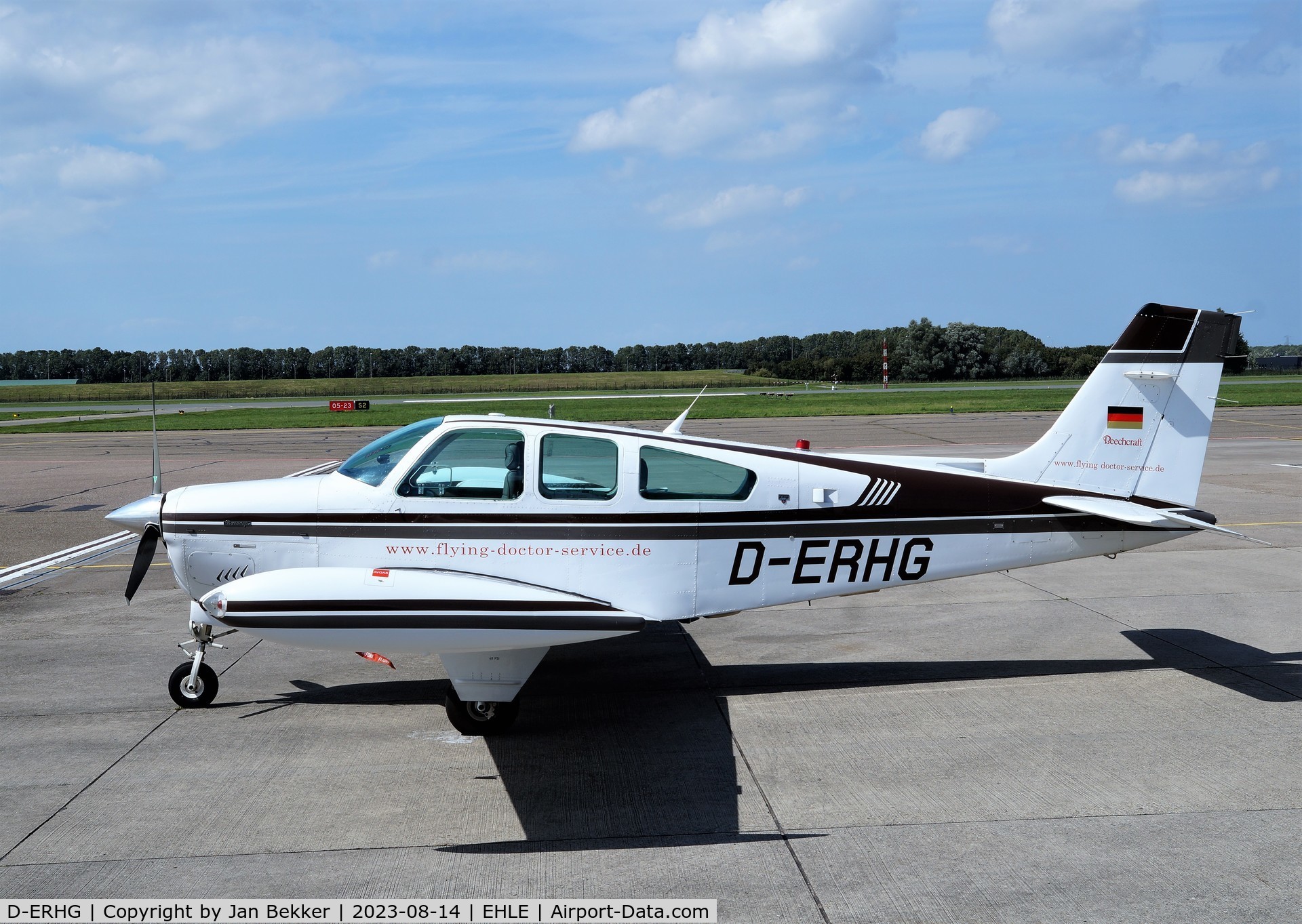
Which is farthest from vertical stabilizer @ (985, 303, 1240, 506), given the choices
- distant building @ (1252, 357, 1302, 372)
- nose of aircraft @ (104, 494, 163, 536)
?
distant building @ (1252, 357, 1302, 372)

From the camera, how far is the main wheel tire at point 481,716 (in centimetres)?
661

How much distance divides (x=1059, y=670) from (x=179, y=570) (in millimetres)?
6737

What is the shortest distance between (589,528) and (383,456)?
158cm

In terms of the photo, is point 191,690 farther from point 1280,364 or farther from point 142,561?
point 1280,364

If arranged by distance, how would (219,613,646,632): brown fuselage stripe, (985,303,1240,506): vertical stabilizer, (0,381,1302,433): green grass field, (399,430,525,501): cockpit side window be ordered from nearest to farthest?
1. (219,613,646,632): brown fuselage stripe
2. (399,430,525,501): cockpit side window
3. (985,303,1240,506): vertical stabilizer
4. (0,381,1302,433): green grass field

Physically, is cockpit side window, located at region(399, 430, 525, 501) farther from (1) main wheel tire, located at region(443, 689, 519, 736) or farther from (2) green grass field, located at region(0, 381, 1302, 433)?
(2) green grass field, located at region(0, 381, 1302, 433)

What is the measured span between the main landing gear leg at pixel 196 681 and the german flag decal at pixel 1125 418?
23.0 ft

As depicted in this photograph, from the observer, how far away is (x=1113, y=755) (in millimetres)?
6109

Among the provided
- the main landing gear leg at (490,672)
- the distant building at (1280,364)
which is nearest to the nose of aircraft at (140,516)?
the main landing gear leg at (490,672)

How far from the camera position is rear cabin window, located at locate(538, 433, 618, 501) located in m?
6.85

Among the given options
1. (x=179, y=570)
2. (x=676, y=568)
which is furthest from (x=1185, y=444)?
(x=179, y=570)

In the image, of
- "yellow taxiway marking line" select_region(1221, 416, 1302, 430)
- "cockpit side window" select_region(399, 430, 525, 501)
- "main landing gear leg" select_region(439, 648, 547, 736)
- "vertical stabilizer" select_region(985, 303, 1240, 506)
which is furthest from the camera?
"yellow taxiway marking line" select_region(1221, 416, 1302, 430)

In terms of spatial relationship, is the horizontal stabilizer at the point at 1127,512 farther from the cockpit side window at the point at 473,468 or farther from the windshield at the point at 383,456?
the windshield at the point at 383,456

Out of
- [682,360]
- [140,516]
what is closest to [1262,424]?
[140,516]
